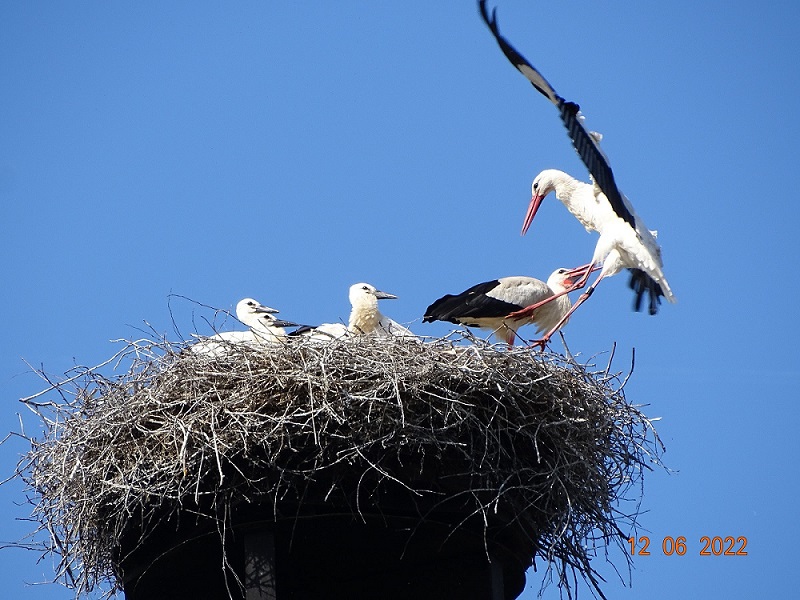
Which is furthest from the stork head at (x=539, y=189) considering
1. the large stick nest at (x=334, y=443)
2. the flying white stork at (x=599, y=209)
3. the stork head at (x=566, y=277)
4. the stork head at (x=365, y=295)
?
the large stick nest at (x=334, y=443)

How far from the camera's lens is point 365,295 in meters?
7.73

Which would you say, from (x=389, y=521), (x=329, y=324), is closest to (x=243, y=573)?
(x=389, y=521)

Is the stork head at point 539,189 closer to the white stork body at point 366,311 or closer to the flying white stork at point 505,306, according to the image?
the flying white stork at point 505,306

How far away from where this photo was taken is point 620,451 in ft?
19.7

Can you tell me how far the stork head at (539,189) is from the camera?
355 inches

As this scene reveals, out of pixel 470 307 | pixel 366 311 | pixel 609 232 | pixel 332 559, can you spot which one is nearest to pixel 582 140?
pixel 609 232

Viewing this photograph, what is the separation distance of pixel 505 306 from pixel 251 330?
7.51 feet

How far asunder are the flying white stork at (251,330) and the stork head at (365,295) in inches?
16.4

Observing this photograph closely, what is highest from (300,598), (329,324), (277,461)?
(329,324)

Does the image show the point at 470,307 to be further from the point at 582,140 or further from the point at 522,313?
the point at 582,140

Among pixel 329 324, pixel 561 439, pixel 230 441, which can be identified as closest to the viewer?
pixel 230 441

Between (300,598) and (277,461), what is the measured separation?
0.56 meters

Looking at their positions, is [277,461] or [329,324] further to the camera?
[329,324]

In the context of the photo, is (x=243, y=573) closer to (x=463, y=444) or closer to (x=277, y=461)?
(x=277, y=461)
